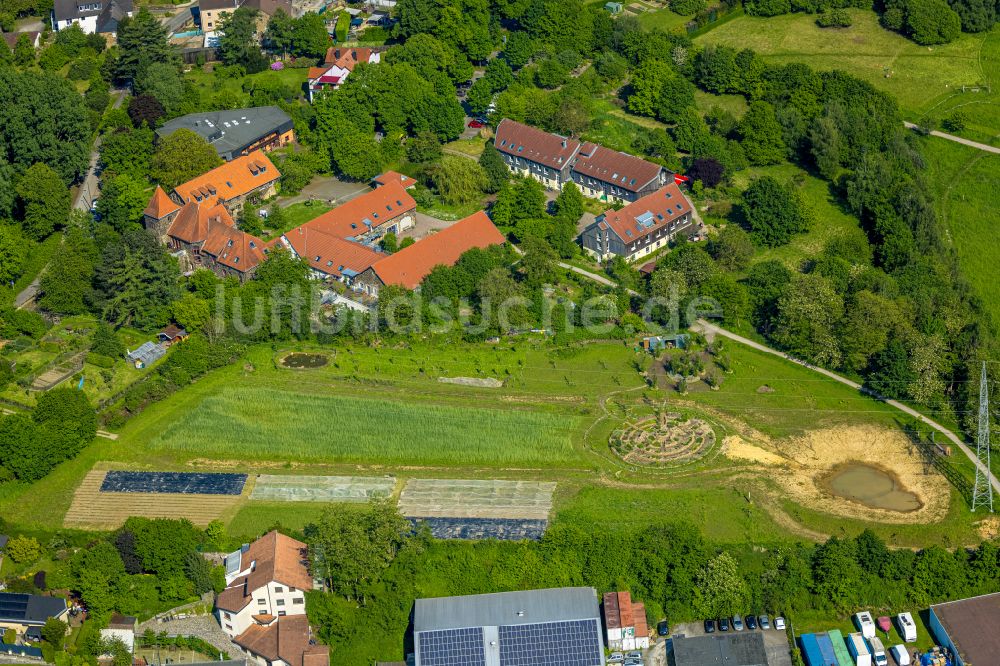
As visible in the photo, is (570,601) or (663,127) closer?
(570,601)

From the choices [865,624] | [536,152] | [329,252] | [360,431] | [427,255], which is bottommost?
[360,431]

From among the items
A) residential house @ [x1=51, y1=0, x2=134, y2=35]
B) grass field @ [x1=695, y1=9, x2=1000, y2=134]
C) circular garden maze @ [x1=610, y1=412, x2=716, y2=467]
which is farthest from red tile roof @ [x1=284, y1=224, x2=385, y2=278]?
grass field @ [x1=695, y1=9, x2=1000, y2=134]

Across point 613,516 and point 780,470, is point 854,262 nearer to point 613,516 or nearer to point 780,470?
point 780,470

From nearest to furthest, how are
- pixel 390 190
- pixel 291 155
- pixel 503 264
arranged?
pixel 503 264 → pixel 390 190 → pixel 291 155

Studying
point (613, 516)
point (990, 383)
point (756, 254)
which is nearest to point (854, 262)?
point (756, 254)

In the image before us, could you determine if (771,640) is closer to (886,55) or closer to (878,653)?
(878,653)

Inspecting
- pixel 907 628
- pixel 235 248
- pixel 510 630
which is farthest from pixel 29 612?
pixel 907 628
